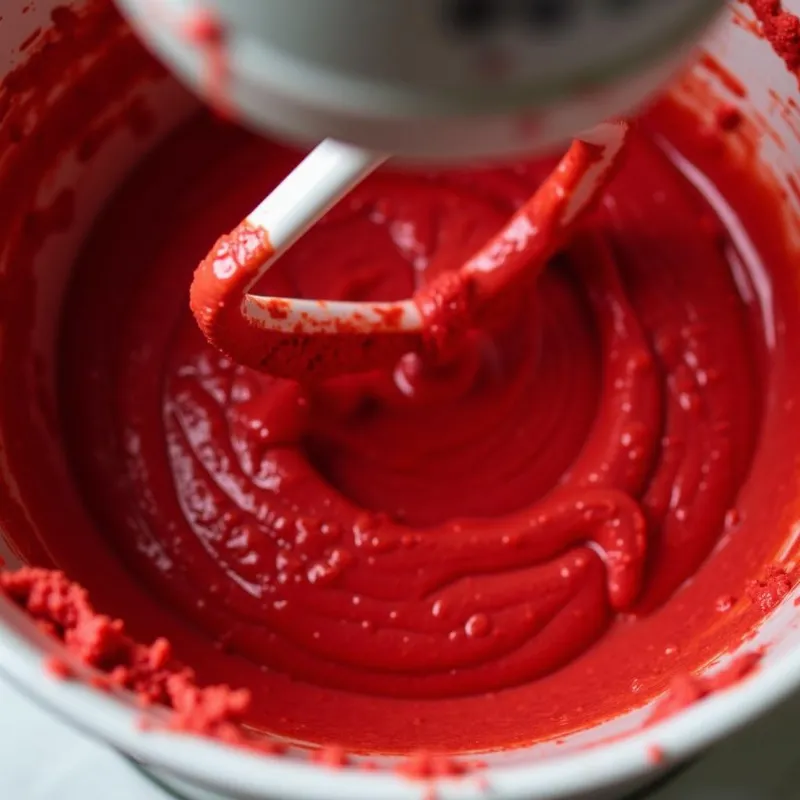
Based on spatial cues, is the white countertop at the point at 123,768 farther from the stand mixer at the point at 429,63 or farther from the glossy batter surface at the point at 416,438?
the stand mixer at the point at 429,63

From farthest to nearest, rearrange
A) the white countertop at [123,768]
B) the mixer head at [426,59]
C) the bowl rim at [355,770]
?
the white countertop at [123,768], the bowl rim at [355,770], the mixer head at [426,59]

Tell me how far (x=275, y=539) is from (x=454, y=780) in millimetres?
428

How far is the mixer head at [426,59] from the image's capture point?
0.44 meters

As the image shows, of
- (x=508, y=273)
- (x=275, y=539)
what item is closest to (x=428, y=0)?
(x=508, y=273)

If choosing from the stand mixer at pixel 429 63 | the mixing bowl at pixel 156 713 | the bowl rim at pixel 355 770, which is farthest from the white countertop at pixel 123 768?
the stand mixer at pixel 429 63

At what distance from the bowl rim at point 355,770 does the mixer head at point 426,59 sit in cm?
45

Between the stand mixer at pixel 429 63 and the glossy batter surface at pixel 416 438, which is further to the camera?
the glossy batter surface at pixel 416 438

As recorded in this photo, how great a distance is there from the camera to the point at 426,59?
454mm

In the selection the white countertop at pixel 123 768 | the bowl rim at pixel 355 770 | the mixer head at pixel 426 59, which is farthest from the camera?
the white countertop at pixel 123 768

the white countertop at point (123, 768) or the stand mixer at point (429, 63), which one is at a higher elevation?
→ the stand mixer at point (429, 63)

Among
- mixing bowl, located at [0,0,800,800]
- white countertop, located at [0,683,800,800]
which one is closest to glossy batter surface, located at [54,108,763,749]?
mixing bowl, located at [0,0,800,800]

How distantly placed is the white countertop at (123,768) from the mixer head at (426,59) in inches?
29.4

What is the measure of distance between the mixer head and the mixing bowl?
45 cm

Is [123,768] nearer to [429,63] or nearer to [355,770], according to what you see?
[355,770]
